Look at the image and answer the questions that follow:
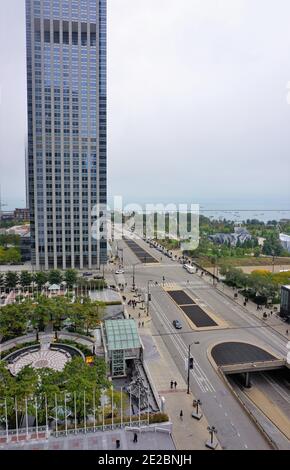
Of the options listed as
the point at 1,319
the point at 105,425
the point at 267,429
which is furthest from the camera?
the point at 1,319

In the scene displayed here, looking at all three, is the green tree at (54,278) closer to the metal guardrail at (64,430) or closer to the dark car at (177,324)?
the dark car at (177,324)

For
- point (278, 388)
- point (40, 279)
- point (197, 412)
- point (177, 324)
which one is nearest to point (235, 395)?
point (197, 412)

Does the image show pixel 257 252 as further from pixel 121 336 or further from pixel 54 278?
pixel 121 336

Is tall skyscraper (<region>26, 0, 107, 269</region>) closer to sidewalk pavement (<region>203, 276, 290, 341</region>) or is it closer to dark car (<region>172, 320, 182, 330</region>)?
sidewalk pavement (<region>203, 276, 290, 341</region>)

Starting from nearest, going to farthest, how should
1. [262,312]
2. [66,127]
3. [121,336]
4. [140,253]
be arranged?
[121,336], [262,312], [66,127], [140,253]
